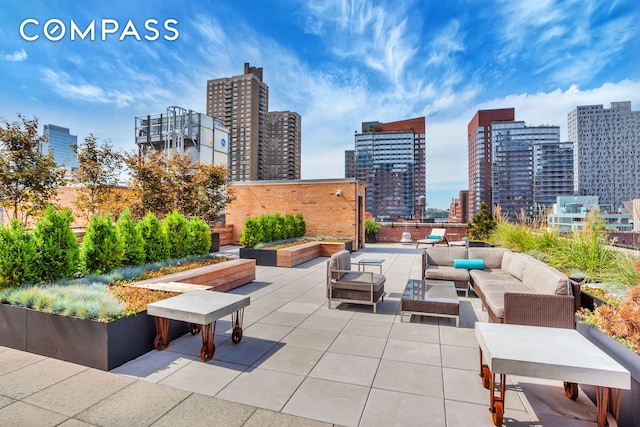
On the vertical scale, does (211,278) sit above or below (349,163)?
below

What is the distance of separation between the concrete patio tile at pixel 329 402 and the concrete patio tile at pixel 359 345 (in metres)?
0.72

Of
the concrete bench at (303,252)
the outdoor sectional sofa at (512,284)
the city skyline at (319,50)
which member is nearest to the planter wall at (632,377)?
the outdoor sectional sofa at (512,284)

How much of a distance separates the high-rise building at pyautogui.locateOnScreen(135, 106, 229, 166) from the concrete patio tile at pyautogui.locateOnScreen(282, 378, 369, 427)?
19.3 m

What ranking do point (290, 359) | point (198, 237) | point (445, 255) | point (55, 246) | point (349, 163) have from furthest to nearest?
point (349, 163)
point (198, 237)
point (445, 255)
point (55, 246)
point (290, 359)

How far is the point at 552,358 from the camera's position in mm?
2010

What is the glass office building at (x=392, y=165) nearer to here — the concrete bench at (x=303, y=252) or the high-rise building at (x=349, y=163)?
the high-rise building at (x=349, y=163)

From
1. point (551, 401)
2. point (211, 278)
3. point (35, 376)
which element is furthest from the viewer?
point (211, 278)

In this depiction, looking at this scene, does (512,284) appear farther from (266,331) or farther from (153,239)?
(153,239)

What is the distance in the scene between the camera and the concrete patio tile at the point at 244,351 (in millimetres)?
3227

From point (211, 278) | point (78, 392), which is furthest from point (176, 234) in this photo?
point (78, 392)

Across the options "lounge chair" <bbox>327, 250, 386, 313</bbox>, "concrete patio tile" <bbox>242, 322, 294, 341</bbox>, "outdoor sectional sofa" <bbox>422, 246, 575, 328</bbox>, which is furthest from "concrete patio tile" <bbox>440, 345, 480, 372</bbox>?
"concrete patio tile" <bbox>242, 322, 294, 341</bbox>

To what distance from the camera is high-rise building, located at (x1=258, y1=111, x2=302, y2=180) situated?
319ft

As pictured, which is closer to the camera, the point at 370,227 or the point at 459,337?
the point at 459,337

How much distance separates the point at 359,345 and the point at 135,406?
2233 mm
